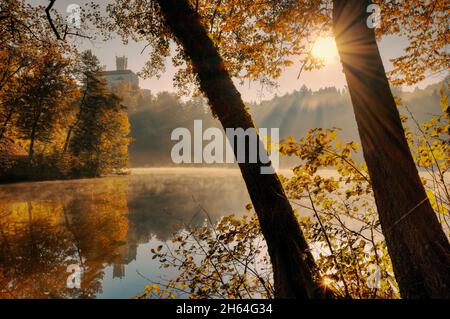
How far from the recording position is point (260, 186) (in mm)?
3070

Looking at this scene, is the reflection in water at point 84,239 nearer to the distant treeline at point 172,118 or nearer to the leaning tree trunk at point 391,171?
the leaning tree trunk at point 391,171

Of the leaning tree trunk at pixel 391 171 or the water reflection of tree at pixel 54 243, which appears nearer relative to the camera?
the leaning tree trunk at pixel 391 171

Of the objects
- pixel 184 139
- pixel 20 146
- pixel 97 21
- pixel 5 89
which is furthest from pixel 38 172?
pixel 184 139

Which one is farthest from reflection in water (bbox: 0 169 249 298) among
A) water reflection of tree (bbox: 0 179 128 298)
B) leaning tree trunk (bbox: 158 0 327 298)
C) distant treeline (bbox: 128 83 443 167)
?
distant treeline (bbox: 128 83 443 167)

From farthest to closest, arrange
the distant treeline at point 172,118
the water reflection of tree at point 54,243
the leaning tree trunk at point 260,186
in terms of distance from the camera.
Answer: the distant treeline at point 172,118
the water reflection of tree at point 54,243
the leaning tree trunk at point 260,186

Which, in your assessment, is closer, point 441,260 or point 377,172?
point 441,260

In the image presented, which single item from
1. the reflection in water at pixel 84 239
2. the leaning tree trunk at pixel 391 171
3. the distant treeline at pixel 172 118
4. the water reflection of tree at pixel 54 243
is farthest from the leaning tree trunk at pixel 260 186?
the distant treeline at pixel 172 118

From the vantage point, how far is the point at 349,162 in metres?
3.70

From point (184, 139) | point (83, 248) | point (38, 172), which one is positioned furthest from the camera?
point (184, 139)

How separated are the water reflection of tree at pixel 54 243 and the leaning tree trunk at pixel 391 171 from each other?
630cm

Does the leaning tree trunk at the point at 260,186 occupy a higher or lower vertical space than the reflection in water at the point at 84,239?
higher

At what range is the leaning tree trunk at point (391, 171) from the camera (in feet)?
8.41
